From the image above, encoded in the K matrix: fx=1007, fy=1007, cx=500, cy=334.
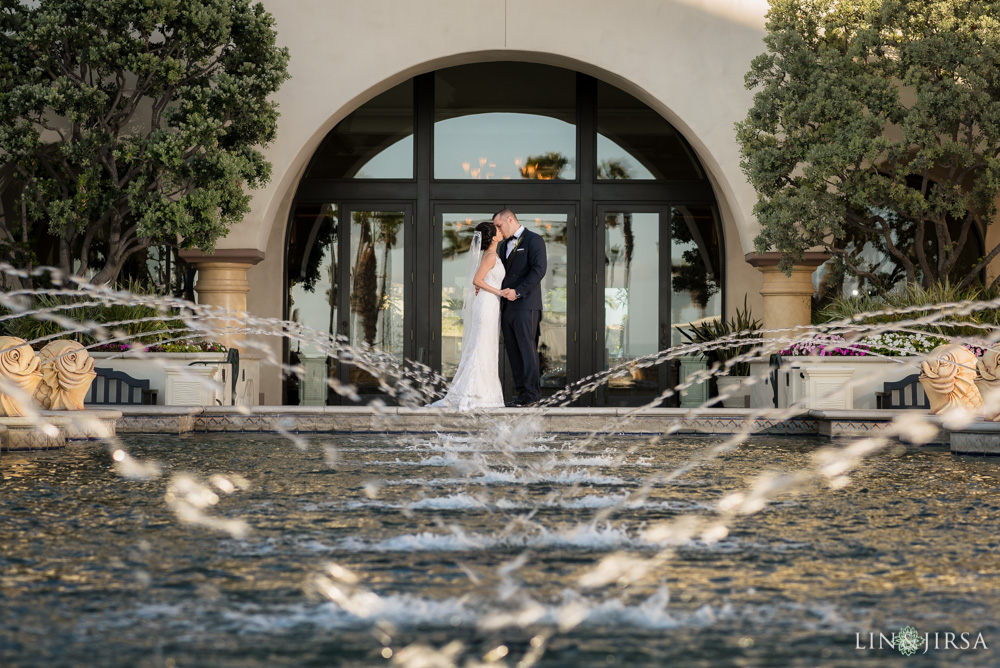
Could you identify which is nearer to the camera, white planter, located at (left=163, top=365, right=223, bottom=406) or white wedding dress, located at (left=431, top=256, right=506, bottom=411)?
white wedding dress, located at (left=431, top=256, right=506, bottom=411)

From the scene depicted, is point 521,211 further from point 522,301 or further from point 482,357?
point 482,357

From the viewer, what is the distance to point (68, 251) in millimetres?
11648

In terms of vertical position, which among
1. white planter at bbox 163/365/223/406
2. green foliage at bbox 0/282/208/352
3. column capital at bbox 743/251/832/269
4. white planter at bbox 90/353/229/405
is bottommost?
white planter at bbox 163/365/223/406

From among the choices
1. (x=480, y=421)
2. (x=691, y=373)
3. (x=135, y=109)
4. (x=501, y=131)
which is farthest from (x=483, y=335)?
(x=135, y=109)

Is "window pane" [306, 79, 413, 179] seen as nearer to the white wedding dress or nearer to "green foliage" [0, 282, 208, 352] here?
"green foliage" [0, 282, 208, 352]

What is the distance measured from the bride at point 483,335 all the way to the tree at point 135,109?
2945mm

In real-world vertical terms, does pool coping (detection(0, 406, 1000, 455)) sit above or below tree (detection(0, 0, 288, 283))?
below

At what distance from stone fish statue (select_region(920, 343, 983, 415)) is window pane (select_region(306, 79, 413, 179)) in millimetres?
7679

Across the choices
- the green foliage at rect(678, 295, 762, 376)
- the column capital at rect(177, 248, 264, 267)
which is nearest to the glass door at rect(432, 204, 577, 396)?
the green foliage at rect(678, 295, 762, 376)

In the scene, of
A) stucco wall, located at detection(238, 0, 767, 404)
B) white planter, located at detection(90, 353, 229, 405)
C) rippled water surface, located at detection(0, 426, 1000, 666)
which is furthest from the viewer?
stucco wall, located at detection(238, 0, 767, 404)

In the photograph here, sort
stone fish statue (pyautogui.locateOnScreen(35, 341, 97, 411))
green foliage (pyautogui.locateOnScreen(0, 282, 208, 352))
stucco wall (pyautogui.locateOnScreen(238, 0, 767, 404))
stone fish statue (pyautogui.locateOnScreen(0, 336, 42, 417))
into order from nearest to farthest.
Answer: stone fish statue (pyautogui.locateOnScreen(0, 336, 42, 417)), stone fish statue (pyautogui.locateOnScreen(35, 341, 97, 411)), green foliage (pyautogui.locateOnScreen(0, 282, 208, 352)), stucco wall (pyautogui.locateOnScreen(238, 0, 767, 404))

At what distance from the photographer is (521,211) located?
14023 millimetres

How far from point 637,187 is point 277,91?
503 cm

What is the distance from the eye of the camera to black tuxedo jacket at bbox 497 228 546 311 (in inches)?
415
